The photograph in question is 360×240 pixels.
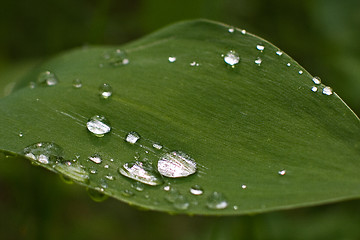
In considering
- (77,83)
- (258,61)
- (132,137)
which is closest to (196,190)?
(132,137)

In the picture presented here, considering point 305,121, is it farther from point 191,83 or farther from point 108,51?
point 108,51

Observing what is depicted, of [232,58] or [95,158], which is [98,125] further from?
[232,58]

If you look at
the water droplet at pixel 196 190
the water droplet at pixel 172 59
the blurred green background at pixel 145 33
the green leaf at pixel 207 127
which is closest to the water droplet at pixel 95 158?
the green leaf at pixel 207 127

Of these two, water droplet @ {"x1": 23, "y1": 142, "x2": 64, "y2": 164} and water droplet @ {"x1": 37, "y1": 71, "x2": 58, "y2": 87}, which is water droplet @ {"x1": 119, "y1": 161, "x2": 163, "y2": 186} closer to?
water droplet @ {"x1": 23, "y1": 142, "x2": 64, "y2": 164}

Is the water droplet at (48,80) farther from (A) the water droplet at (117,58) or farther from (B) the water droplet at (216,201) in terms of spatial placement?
(B) the water droplet at (216,201)

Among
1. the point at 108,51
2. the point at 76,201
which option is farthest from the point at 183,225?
the point at 108,51

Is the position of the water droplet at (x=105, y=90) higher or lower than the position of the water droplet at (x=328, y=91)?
higher
